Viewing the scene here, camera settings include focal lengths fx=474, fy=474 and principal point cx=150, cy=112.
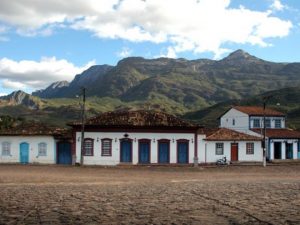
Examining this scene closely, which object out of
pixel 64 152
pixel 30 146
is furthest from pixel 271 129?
pixel 30 146

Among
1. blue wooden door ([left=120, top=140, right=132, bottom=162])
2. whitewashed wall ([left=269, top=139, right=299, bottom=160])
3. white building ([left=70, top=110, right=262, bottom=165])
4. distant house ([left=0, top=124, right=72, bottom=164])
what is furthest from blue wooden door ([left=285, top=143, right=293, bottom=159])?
distant house ([left=0, top=124, right=72, bottom=164])

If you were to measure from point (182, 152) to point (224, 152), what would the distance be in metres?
5.64

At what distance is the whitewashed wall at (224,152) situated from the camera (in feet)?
153

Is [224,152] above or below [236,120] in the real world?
below

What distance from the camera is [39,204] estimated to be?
13344 millimetres

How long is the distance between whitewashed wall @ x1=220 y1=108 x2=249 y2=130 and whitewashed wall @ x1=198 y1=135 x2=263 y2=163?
21.5 feet

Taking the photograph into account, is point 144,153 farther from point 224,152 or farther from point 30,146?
point 30,146

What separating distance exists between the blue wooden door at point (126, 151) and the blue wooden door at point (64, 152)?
16.9 feet

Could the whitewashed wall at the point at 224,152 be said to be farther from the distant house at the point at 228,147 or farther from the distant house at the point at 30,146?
the distant house at the point at 30,146

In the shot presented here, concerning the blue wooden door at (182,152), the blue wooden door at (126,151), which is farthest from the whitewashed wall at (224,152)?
the blue wooden door at (126,151)

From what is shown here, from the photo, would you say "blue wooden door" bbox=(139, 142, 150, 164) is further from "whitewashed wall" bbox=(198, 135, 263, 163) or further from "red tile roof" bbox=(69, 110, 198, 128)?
"whitewashed wall" bbox=(198, 135, 263, 163)

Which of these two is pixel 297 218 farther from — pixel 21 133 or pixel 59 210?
pixel 21 133

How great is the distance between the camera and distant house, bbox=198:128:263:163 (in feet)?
154

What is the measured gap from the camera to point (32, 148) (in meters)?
44.6
